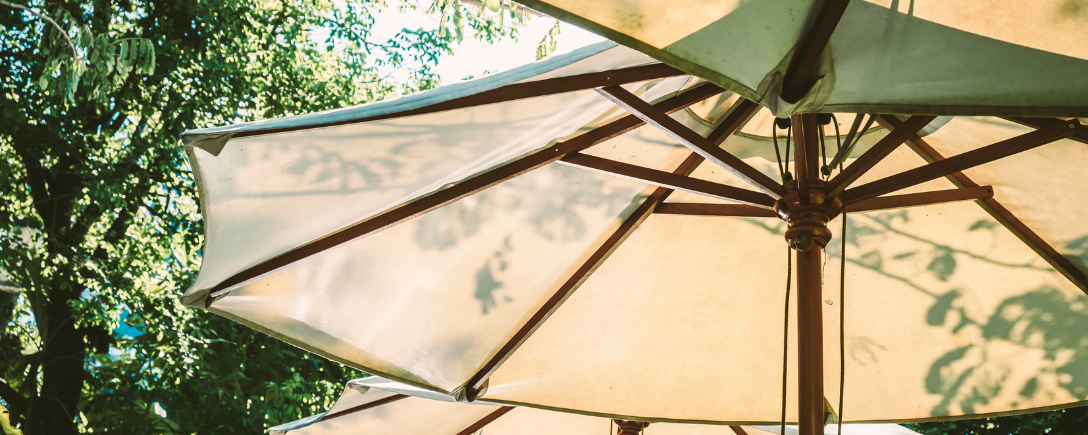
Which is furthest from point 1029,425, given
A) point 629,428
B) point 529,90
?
point 529,90

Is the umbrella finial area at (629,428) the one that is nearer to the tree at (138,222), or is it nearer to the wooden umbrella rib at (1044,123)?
the wooden umbrella rib at (1044,123)

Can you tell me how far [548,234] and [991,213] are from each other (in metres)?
1.59

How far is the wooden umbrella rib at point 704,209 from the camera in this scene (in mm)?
2904

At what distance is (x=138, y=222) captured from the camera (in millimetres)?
8758

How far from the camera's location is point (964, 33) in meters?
1.27

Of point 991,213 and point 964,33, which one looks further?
point 991,213

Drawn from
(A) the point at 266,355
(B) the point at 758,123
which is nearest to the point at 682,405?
(B) the point at 758,123

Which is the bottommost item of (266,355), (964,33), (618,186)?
(964,33)

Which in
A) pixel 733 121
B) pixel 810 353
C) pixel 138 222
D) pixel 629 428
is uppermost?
pixel 138 222

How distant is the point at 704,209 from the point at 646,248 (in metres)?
0.29

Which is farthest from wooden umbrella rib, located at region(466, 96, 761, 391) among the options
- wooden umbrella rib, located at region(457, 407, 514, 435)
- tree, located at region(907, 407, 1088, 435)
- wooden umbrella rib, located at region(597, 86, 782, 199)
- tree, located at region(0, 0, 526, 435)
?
tree, located at region(907, 407, 1088, 435)

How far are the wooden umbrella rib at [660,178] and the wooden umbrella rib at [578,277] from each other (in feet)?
1.49

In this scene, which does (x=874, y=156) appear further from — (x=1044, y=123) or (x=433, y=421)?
(x=433, y=421)

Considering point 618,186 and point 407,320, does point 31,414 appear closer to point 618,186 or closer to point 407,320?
point 407,320
